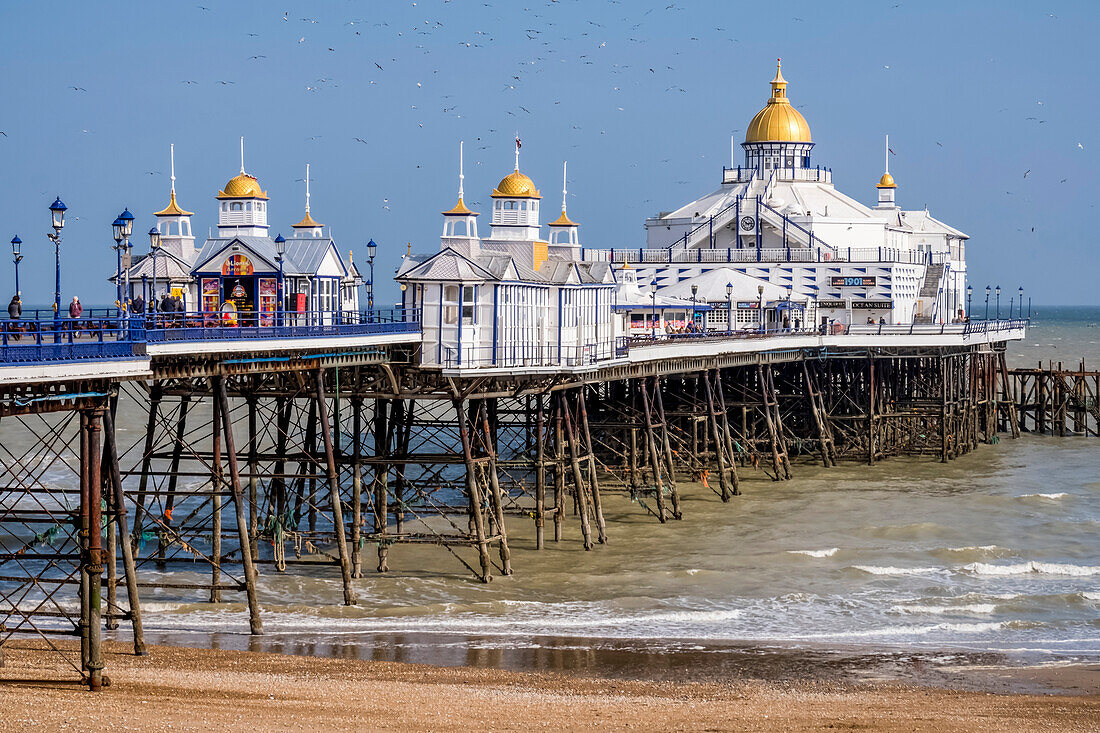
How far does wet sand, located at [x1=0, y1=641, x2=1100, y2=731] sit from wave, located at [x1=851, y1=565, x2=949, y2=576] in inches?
352

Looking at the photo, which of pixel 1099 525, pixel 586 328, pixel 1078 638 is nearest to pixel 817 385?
pixel 1099 525

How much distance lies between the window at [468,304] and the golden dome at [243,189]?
262 inches

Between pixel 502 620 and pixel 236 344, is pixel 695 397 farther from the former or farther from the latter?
pixel 236 344

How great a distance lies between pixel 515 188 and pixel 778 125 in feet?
128

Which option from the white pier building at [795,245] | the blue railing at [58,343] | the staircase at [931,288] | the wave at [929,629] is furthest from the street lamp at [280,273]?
the staircase at [931,288]

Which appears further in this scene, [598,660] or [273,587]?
[273,587]

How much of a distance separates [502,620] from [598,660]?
10.5 feet

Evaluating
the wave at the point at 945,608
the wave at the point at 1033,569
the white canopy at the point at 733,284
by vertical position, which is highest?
the white canopy at the point at 733,284

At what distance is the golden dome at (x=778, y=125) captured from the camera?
2916 inches

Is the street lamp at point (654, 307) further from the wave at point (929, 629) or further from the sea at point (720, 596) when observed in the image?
the wave at point (929, 629)

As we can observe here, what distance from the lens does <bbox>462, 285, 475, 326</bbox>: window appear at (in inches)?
1244

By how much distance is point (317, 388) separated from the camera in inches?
1097

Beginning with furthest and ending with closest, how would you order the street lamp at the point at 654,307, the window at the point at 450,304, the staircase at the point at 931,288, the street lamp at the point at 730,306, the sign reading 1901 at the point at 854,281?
1. the staircase at the point at 931,288
2. the sign reading 1901 at the point at 854,281
3. the street lamp at the point at 730,306
4. the street lamp at the point at 654,307
5. the window at the point at 450,304

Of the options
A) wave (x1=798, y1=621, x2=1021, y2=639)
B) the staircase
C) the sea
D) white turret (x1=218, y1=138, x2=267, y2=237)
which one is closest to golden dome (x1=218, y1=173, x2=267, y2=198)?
white turret (x1=218, y1=138, x2=267, y2=237)
